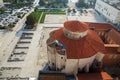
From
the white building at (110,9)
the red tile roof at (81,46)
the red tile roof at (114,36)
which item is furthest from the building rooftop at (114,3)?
the red tile roof at (81,46)

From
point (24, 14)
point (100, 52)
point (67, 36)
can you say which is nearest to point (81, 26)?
point (67, 36)

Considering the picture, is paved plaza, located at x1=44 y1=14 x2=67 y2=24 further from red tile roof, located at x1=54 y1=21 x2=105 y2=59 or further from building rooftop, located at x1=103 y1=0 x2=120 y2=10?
red tile roof, located at x1=54 y1=21 x2=105 y2=59

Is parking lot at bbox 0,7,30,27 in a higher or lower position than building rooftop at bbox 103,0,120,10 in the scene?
lower

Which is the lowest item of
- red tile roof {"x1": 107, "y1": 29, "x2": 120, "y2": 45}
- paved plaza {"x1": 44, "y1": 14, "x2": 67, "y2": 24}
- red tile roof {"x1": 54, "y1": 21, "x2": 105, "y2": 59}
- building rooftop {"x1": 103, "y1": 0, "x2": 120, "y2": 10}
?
paved plaza {"x1": 44, "y1": 14, "x2": 67, "y2": 24}

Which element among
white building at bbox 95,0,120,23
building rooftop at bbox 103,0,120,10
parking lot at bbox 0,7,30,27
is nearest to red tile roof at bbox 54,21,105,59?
white building at bbox 95,0,120,23

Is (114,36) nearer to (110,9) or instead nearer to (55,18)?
(110,9)

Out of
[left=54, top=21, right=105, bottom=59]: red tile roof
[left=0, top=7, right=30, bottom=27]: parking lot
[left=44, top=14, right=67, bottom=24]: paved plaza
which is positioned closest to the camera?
[left=54, top=21, right=105, bottom=59]: red tile roof

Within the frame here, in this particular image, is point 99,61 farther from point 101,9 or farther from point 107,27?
point 101,9

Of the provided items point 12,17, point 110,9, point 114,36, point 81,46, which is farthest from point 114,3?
point 12,17

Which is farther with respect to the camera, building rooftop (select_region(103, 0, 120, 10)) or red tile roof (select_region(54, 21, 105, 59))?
building rooftop (select_region(103, 0, 120, 10))
